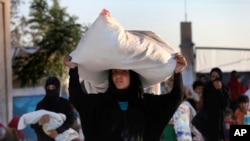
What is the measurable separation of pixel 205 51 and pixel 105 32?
43.3ft

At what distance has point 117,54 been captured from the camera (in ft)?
12.6

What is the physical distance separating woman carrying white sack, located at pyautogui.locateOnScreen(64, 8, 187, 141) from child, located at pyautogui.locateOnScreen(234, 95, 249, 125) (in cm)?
521

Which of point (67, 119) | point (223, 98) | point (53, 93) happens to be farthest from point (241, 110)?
point (53, 93)

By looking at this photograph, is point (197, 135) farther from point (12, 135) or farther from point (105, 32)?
point (105, 32)

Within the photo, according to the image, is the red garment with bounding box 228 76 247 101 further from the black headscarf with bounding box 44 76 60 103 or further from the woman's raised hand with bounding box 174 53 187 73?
the woman's raised hand with bounding box 174 53 187 73

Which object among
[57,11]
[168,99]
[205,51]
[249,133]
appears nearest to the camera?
[168,99]

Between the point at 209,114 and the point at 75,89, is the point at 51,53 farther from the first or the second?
the point at 75,89

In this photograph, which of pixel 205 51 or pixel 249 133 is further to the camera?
pixel 205 51

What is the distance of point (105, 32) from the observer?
12.6 ft

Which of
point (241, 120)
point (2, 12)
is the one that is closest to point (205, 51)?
point (241, 120)

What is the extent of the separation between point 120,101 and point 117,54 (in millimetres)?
311

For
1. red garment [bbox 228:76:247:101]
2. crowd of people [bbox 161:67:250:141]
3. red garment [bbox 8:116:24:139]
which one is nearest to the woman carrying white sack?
crowd of people [bbox 161:67:250:141]

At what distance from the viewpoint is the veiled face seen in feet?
13.0

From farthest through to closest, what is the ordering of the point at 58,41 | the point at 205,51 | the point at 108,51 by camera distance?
the point at 58,41
the point at 205,51
the point at 108,51
